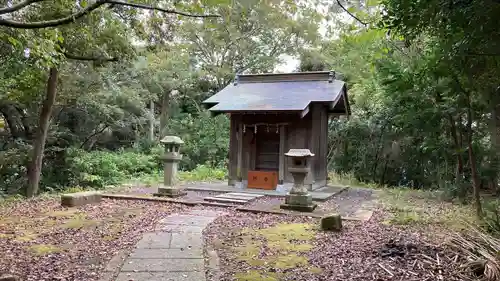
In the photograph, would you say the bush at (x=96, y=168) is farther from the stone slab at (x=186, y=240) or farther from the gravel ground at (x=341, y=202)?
the stone slab at (x=186, y=240)

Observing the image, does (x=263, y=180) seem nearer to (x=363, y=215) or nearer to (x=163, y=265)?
(x=363, y=215)

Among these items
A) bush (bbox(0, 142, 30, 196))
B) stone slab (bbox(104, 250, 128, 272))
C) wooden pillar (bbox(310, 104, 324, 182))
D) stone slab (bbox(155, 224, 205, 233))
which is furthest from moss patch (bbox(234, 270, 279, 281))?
bush (bbox(0, 142, 30, 196))

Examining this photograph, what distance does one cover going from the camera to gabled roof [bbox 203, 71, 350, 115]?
10.0 meters

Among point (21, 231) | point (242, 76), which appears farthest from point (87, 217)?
point (242, 76)

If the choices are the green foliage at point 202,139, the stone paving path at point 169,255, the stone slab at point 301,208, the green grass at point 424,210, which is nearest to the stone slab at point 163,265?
the stone paving path at point 169,255

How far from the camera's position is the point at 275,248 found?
499 cm

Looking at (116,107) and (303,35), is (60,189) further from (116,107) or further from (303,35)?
(303,35)

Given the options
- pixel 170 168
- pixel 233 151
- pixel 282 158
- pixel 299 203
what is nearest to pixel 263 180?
pixel 282 158

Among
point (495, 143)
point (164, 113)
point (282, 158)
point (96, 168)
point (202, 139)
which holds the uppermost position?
point (164, 113)

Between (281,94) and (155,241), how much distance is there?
6882 millimetres

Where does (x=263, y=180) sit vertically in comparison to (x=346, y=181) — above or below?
above

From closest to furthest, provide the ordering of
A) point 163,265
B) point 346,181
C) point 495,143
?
1. point 163,265
2. point 495,143
3. point 346,181

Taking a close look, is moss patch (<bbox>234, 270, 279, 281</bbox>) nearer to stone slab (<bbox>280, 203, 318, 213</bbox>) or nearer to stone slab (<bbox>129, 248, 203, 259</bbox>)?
stone slab (<bbox>129, 248, 203, 259</bbox>)

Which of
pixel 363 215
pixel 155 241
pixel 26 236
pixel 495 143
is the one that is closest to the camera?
pixel 155 241
